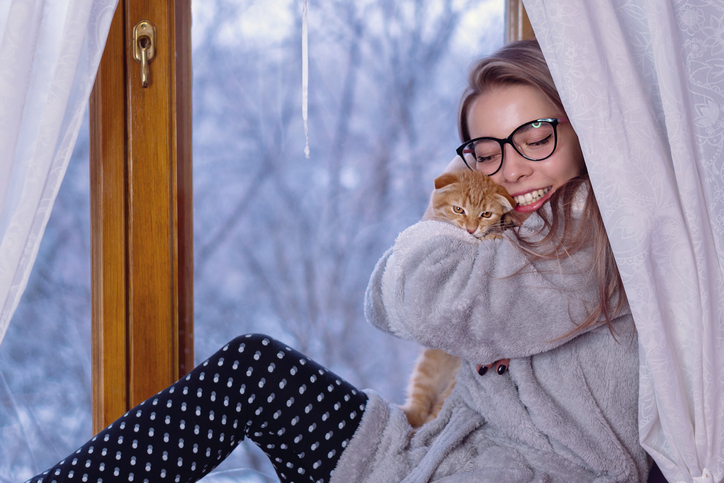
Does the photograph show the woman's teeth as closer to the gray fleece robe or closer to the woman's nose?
the woman's nose

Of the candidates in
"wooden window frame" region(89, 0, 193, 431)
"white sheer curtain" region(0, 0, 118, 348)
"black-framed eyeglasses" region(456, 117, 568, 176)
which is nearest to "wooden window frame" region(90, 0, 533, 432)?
"wooden window frame" region(89, 0, 193, 431)

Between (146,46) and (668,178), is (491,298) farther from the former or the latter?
(146,46)

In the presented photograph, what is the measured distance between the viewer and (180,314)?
151 centimetres

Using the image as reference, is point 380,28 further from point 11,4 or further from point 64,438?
point 64,438

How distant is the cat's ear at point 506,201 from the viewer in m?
1.15

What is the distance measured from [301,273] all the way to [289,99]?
50cm

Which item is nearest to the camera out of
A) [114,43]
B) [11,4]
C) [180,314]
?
[11,4]

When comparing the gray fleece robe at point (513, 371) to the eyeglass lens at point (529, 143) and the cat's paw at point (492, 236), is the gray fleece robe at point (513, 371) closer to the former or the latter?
the cat's paw at point (492, 236)

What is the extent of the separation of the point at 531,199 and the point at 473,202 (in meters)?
0.14

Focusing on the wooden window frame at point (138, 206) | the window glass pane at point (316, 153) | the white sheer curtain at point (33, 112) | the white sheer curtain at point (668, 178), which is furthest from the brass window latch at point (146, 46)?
the white sheer curtain at point (668, 178)

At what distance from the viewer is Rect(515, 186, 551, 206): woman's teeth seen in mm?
1182

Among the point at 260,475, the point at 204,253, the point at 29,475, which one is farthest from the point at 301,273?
the point at 29,475

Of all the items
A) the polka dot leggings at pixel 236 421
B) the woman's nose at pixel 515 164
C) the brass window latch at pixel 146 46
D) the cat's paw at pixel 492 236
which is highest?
the brass window latch at pixel 146 46

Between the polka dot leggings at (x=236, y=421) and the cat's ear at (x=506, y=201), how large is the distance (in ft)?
1.65
